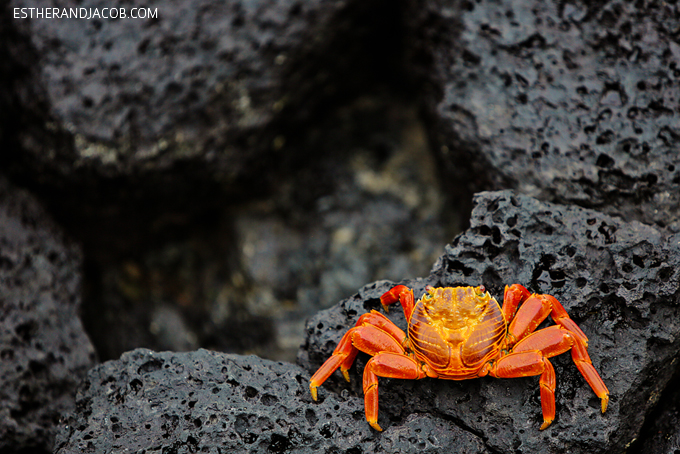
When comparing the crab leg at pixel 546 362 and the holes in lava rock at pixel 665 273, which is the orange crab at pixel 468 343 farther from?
the holes in lava rock at pixel 665 273

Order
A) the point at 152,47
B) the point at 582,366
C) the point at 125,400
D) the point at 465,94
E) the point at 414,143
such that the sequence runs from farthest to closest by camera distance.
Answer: the point at 414,143 → the point at 152,47 → the point at 465,94 → the point at 125,400 → the point at 582,366

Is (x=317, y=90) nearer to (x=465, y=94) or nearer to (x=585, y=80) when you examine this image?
(x=465, y=94)

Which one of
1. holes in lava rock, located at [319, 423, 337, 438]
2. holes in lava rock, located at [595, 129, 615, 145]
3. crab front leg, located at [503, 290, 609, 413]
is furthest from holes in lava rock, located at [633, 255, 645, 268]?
holes in lava rock, located at [319, 423, 337, 438]

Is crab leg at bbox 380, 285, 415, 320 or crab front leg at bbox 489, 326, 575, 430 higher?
crab leg at bbox 380, 285, 415, 320

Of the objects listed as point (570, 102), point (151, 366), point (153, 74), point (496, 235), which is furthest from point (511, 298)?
point (153, 74)

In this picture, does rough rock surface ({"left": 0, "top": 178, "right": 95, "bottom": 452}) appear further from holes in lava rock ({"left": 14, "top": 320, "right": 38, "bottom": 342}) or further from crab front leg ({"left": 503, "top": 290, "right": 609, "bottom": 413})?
crab front leg ({"left": 503, "top": 290, "right": 609, "bottom": 413})

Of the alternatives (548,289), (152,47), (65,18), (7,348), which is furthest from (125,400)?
(65,18)

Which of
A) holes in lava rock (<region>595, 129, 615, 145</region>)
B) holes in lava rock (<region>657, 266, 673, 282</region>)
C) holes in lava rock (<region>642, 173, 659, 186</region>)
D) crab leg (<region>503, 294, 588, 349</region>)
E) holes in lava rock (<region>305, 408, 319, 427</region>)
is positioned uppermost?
holes in lava rock (<region>595, 129, 615, 145</region>)
